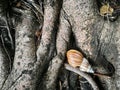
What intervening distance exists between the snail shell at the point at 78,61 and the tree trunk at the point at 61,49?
0.23 feet

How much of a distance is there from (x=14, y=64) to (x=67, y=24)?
0.72 m

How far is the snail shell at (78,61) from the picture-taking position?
3.20 meters

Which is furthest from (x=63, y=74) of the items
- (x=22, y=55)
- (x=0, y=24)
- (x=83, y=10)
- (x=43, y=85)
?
(x=0, y=24)

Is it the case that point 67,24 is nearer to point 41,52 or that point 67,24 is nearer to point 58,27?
point 58,27

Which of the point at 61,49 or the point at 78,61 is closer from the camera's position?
the point at 78,61

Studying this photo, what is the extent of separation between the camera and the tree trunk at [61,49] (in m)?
3.25

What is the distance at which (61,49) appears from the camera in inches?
132

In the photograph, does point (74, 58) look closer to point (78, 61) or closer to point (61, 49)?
point (78, 61)

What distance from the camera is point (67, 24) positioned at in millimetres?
3400

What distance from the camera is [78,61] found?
324 centimetres

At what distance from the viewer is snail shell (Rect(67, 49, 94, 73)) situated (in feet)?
10.5

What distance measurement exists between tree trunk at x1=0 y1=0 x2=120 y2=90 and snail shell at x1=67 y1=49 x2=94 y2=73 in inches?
2.8

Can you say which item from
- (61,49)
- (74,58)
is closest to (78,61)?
(74,58)

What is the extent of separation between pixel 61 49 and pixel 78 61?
245 mm
